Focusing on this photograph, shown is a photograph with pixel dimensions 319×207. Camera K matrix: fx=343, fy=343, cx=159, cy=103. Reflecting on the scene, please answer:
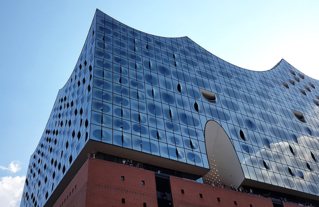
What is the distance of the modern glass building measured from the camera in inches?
914

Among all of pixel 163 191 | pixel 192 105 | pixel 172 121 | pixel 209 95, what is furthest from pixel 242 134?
pixel 163 191

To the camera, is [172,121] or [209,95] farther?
Answer: [209,95]

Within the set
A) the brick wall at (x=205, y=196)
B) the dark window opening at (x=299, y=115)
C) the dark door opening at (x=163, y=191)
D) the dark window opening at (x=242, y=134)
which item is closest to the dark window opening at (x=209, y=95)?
the dark window opening at (x=242, y=134)

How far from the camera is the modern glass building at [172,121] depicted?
914 inches

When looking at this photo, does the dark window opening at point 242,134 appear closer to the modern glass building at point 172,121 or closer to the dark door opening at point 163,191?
the modern glass building at point 172,121

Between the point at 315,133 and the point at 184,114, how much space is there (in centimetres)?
1665

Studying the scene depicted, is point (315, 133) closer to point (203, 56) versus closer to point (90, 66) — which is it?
point (203, 56)

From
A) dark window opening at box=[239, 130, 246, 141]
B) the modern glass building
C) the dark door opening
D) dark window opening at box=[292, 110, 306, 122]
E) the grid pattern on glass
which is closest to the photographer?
the dark door opening

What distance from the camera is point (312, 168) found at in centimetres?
3059

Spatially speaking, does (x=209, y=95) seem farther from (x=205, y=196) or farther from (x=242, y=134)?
(x=205, y=196)

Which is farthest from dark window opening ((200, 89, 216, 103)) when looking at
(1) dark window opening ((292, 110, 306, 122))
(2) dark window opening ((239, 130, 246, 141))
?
(1) dark window opening ((292, 110, 306, 122))

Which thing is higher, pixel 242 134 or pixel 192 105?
pixel 192 105

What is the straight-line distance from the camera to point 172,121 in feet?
83.7

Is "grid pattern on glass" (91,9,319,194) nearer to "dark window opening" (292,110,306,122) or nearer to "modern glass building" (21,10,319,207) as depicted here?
"modern glass building" (21,10,319,207)
